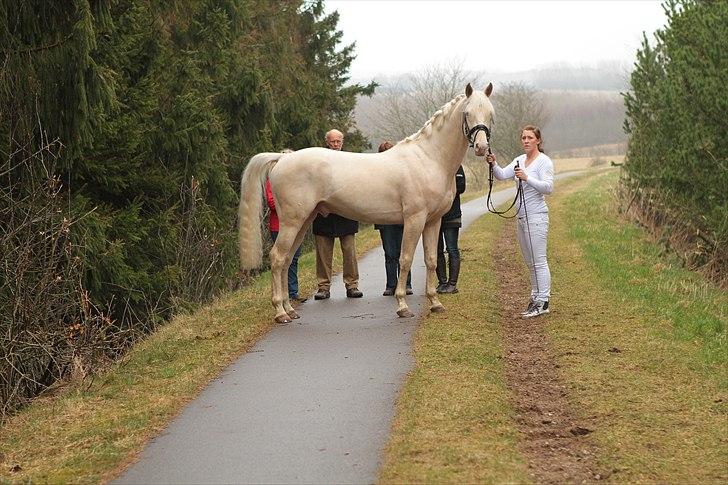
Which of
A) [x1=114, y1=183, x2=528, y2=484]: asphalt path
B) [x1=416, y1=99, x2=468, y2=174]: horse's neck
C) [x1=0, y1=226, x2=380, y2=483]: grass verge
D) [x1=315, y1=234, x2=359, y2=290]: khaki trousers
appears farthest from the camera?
[x1=315, y1=234, x2=359, y2=290]: khaki trousers

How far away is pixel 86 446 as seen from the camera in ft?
19.3

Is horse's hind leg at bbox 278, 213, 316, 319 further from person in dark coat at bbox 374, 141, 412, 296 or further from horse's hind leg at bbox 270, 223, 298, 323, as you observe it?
person in dark coat at bbox 374, 141, 412, 296

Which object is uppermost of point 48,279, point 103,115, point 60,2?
point 60,2

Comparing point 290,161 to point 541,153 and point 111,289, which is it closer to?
point 541,153

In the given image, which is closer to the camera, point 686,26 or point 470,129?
point 470,129

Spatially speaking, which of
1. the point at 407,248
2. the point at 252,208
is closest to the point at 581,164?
the point at 407,248

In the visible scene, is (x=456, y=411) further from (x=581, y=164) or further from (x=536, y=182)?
(x=581, y=164)

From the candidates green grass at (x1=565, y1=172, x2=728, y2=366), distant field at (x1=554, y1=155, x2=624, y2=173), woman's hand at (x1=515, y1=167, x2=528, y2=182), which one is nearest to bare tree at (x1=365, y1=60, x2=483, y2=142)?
distant field at (x1=554, y1=155, x2=624, y2=173)

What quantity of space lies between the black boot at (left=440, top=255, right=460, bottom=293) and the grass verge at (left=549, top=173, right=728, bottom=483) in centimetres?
143

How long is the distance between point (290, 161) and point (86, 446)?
15.9 ft

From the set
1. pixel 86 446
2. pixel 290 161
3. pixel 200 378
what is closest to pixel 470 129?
pixel 290 161

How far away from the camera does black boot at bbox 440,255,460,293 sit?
1170 cm

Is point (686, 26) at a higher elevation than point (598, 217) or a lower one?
higher

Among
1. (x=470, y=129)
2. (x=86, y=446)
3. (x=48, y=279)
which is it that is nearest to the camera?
(x=86, y=446)
